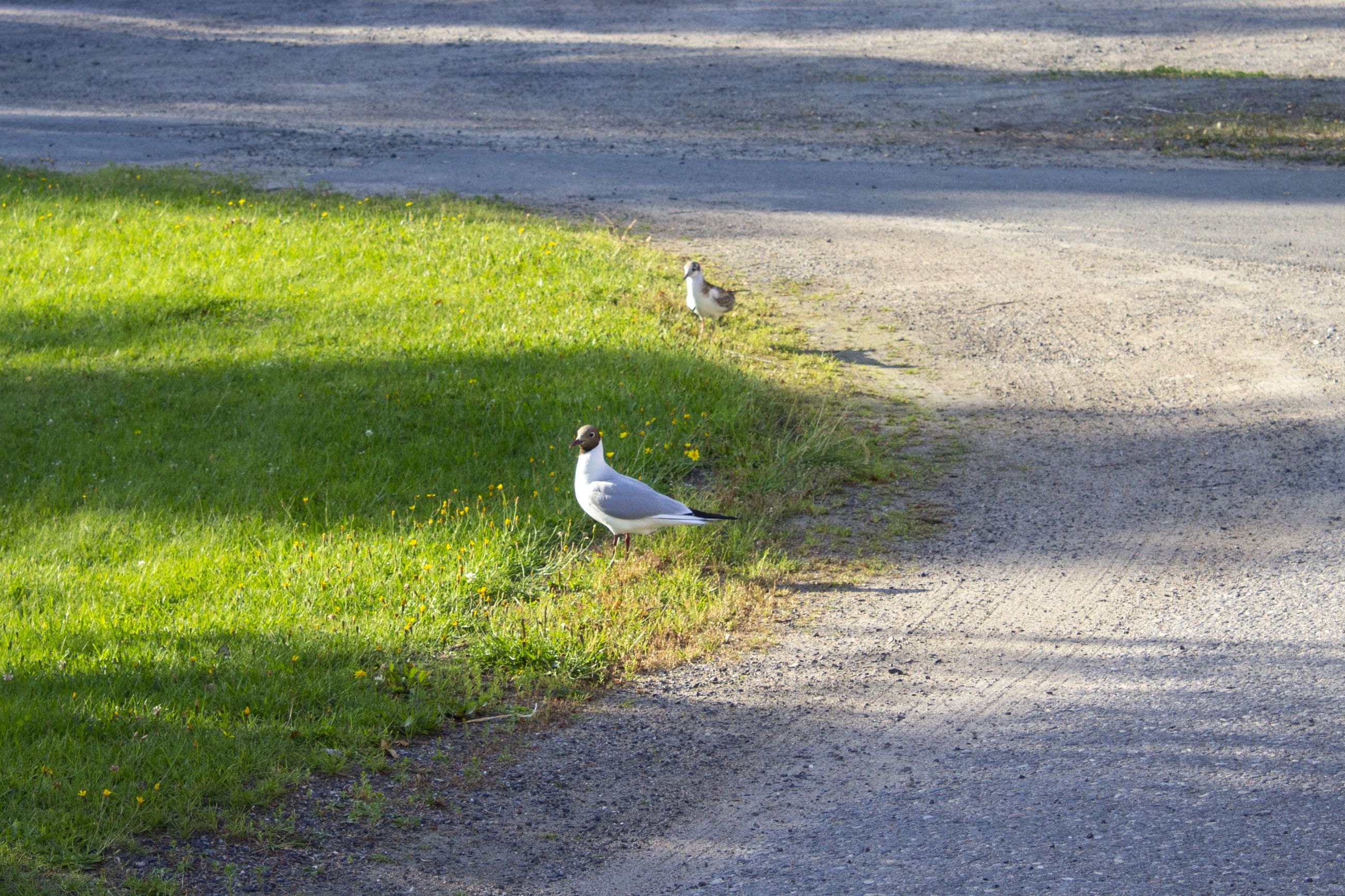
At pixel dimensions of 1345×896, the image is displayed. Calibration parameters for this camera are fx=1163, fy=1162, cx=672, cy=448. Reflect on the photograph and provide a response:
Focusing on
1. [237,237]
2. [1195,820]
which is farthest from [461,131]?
[1195,820]

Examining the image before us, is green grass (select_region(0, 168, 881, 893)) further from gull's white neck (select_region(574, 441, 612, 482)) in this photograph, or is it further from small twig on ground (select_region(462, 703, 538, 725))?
gull's white neck (select_region(574, 441, 612, 482))

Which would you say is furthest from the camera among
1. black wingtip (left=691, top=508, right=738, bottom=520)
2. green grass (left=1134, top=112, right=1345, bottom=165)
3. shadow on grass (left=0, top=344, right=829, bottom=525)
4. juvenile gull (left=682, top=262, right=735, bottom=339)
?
green grass (left=1134, top=112, right=1345, bottom=165)

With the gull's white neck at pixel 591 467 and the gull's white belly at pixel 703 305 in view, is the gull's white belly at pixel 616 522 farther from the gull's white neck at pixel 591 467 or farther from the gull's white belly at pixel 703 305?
the gull's white belly at pixel 703 305

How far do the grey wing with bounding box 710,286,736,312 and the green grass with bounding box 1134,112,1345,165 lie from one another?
9090 mm

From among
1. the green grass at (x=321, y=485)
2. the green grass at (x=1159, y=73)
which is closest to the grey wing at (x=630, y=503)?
the green grass at (x=321, y=485)

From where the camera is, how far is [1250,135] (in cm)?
1591

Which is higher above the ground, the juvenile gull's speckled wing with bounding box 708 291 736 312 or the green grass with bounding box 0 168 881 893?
the juvenile gull's speckled wing with bounding box 708 291 736 312

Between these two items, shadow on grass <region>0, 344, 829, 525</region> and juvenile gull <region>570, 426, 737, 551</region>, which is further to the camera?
shadow on grass <region>0, 344, 829, 525</region>

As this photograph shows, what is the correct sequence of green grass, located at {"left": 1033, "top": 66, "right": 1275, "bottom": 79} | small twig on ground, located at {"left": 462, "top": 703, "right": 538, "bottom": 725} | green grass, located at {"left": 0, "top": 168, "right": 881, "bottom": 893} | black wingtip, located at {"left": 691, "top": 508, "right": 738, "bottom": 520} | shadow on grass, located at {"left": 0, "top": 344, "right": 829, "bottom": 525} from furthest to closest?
green grass, located at {"left": 1033, "top": 66, "right": 1275, "bottom": 79}
shadow on grass, located at {"left": 0, "top": 344, "right": 829, "bottom": 525}
black wingtip, located at {"left": 691, "top": 508, "right": 738, "bottom": 520}
small twig on ground, located at {"left": 462, "top": 703, "right": 538, "bottom": 725}
green grass, located at {"left": 0, "top": 168, "right": 881, "bottom": 893}

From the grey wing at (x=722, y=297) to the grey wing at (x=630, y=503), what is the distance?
3.58 meters

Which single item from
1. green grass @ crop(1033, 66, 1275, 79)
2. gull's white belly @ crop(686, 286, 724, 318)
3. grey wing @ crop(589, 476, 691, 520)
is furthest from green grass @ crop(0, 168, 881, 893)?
green grass @ crop(1033, 66, 1275, 79)

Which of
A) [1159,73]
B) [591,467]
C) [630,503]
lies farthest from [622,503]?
[1159,73]

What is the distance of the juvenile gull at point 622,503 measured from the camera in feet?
19.1

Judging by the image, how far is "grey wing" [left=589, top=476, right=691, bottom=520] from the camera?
5832 mm
